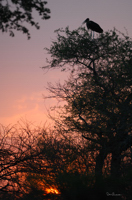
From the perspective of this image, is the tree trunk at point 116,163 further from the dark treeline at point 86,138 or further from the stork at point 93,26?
the stork at point 93,26

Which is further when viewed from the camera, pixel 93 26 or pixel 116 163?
pixel 93 26

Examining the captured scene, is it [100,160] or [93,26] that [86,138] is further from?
[93,26]

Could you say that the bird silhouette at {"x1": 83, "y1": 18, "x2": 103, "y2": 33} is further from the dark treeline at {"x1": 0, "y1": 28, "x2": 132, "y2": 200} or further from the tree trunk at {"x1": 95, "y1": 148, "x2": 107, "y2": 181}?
the tree trunk at {"x1": 95, "y1": 148, "x2": 107, "y2": 181}

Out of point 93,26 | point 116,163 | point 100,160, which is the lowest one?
point 116,163

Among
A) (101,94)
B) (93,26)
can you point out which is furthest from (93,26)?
(101,94)

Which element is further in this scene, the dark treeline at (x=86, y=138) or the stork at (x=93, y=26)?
the stork at (x=93, y=26)

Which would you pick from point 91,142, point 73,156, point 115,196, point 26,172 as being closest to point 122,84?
point 91,142

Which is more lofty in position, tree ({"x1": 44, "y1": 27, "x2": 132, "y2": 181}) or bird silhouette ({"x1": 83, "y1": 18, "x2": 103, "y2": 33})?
bird silhouette ({"x1": 83, "y1": 18, "x2": 103, "y2": 33})

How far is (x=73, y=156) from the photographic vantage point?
15.8 meters

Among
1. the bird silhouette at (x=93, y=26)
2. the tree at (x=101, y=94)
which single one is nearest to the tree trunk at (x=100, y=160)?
the tree at (x=101, y=94)

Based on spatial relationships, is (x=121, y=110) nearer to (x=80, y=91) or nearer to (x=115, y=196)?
(x=80, y=91)

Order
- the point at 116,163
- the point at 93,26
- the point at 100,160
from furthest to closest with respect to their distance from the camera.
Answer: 1. the point at 93,26
2. the point at 100,160
3. the point at 116,163

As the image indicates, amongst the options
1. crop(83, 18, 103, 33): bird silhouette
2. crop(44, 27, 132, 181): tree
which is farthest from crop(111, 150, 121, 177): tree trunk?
crop(83, 18, 103, 33): bird silhouette

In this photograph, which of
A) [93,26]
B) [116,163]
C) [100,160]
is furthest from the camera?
[93,26]
